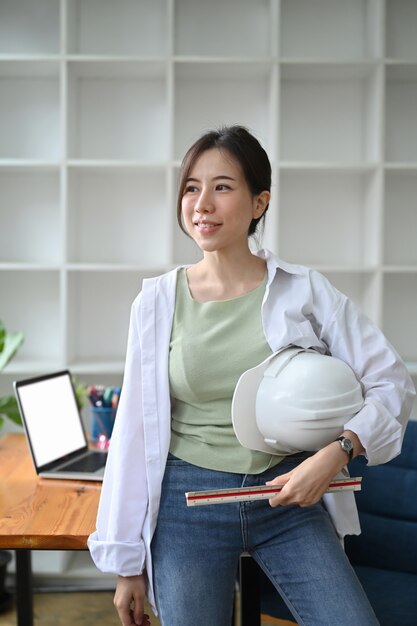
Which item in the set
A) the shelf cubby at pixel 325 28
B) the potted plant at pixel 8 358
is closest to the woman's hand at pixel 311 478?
the potted plant at pixel 8 358

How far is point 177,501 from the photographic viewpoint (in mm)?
1351

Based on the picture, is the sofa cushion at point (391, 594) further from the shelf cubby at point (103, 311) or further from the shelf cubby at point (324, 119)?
the shelf cubby at point (324, 119)

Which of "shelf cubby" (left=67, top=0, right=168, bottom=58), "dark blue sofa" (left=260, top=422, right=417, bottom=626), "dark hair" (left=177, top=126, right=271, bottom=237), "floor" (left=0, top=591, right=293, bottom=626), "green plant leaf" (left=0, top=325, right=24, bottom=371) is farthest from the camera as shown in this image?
"shelf cubby" (left=67, top=0, right=168, bottom=58)

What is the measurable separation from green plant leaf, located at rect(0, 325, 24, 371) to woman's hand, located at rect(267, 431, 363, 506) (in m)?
1.56

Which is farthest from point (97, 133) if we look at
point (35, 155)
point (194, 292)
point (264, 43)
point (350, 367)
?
point (350, 367)

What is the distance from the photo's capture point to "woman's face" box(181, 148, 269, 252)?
1.42m

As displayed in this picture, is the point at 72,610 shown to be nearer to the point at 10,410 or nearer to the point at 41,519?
the point at 10,410

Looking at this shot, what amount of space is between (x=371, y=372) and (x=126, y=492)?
53 cm

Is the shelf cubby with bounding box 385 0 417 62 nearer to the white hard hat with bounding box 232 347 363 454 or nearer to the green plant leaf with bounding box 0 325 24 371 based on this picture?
the green plant leaf with bounding box 0 325 24 371

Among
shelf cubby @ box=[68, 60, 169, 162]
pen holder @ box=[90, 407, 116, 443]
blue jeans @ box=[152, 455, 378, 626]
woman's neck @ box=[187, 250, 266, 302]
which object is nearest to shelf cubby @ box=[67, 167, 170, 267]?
shelf cubby @ box=[68, 60, 169, 162]

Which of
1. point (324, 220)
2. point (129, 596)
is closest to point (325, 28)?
Result: point (324, 220)

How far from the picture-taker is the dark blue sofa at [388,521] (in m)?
1.87

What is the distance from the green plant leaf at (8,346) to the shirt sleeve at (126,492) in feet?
4.07

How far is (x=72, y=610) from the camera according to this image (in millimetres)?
2814
